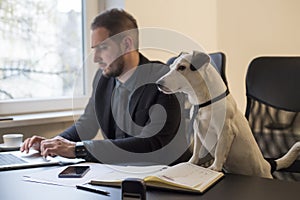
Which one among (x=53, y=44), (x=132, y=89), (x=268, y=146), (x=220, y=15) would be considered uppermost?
(x=220, y=15)

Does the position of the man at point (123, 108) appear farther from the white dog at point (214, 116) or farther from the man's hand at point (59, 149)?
the white dog at point (214, 116)

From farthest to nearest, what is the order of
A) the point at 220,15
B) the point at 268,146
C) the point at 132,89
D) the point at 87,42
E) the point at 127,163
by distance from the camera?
the point at 220,15, the point at 87,42, the point at 268,146, the point at 132,89, the point at 127,163

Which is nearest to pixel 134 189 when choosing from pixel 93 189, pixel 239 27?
pixel 93 189

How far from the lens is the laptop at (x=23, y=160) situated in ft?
4.82

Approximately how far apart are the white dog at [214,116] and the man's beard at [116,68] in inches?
20.3

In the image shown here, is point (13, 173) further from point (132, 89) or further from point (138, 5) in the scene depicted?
point (138, 5)

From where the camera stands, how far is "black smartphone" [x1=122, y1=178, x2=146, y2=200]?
93 cm

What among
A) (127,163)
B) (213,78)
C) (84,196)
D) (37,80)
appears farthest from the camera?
(37,80)

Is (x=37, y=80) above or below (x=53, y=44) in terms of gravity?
below

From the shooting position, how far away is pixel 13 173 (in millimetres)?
1382

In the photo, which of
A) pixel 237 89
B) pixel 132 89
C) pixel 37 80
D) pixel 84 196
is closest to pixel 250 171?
pixel 84 196

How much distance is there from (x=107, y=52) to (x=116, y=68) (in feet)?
0.26

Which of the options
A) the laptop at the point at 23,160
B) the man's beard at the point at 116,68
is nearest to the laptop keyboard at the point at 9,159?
the laptop at the point at 23,160

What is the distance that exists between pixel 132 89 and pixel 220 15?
5.18 feet
